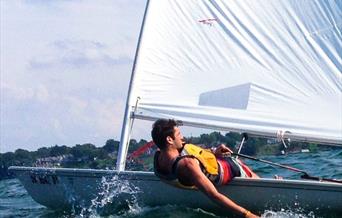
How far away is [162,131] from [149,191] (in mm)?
1028

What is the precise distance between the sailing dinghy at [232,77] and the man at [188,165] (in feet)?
0.60

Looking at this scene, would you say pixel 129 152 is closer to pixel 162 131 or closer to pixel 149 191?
pixel 149 191

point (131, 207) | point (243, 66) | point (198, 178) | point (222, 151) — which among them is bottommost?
point (131, 207)

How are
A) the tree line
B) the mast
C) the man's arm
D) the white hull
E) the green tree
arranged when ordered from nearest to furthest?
the man's arm < the white hull < the mast < the tree line < the green tree

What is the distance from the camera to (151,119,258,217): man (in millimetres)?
6098

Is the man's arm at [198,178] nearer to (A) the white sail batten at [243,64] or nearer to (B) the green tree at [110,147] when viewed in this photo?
(A) the white sail batten at [243,64]

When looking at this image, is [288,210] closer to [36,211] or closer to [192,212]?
[192,212]

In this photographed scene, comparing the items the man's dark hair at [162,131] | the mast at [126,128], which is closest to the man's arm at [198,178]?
the man's dark hair at [162,131]

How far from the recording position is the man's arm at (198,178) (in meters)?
6.00

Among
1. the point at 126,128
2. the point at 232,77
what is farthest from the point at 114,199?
the point at 232,77

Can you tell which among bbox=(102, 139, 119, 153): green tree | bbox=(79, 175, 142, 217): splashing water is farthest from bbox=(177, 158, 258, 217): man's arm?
bbox=(102, 139, 119, 153): green tree

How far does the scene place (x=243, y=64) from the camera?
7.19 metres

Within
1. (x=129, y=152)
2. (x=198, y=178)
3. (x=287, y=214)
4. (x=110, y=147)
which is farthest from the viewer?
(x=110, y=147)

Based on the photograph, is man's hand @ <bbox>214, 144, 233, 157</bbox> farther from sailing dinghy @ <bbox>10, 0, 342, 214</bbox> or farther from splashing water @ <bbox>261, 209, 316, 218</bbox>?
splashing water @ <bbox>261, 209, 316, 218</bbox>
